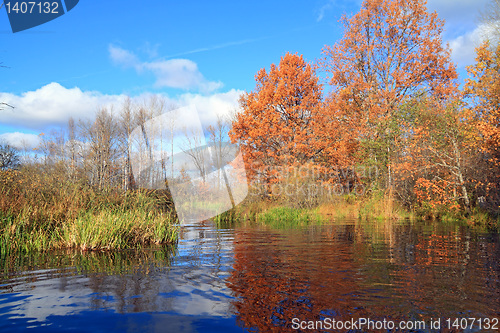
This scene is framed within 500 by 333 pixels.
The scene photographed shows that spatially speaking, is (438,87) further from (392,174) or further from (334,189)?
(334,189)

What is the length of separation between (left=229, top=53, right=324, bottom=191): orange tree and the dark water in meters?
15.5

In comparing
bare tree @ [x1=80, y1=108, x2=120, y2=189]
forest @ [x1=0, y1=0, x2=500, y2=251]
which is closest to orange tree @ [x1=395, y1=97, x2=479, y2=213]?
forest @ [x1=0, y1=0, x2=500, y2=251]

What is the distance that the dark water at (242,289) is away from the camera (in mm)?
3730

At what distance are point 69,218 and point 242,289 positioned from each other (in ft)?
20.8

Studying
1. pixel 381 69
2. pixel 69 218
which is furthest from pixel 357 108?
pixel 69 218

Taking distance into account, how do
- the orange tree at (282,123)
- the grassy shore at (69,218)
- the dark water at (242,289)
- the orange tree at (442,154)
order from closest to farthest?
the dark water at (242,289) < the grassy shore at (69,218) < the orange tree at (442,154) < the orange tree at (282,123)

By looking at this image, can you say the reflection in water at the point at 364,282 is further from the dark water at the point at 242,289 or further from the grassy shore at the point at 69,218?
the grassy shore at the point at 69,218

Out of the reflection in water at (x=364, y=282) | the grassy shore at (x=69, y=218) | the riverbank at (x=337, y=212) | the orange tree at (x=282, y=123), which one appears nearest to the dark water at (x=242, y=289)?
the reflection in water at (x=364, y=282)

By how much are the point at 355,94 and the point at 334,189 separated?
834 cm

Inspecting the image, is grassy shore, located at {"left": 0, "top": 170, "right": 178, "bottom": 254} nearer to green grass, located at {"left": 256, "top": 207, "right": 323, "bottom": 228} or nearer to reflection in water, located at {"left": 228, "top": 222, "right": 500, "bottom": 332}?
reflection in water, located at {"left": 228, "top": 222, "right": 500, "bottom": 332}

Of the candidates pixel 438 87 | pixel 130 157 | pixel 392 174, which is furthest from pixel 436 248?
pixel 130 157

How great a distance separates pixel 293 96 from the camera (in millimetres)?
24562

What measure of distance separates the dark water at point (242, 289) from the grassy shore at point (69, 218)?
721 mm

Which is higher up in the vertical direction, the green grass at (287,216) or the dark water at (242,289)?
the green grass at (287,216)
